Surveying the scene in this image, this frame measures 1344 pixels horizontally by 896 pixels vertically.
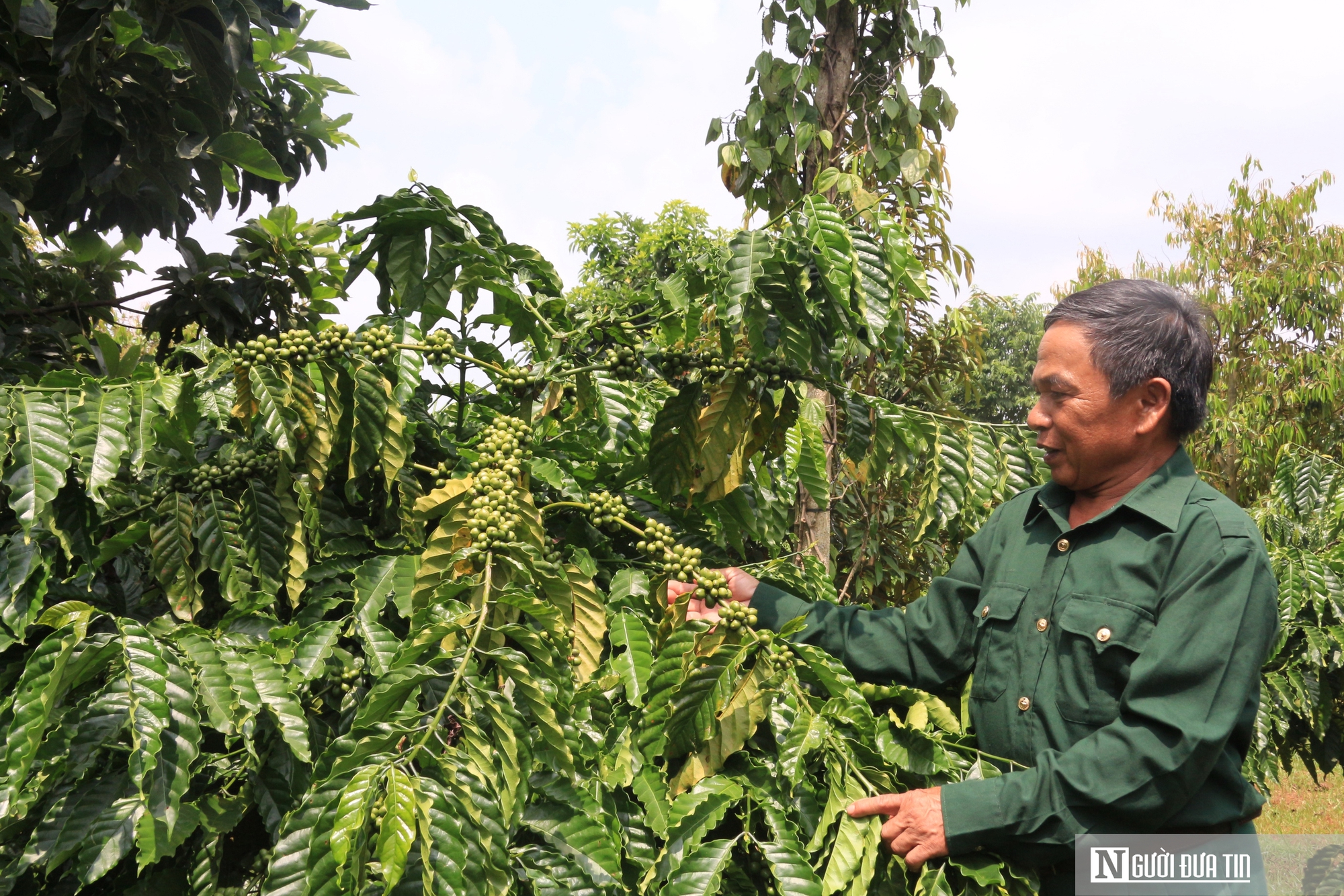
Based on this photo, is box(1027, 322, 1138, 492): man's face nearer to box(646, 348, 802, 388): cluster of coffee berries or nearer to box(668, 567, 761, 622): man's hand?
box(646, 348, 802, 388): cluster of coffee berries

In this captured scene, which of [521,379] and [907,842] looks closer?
[907,842]

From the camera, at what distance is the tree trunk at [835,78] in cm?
539

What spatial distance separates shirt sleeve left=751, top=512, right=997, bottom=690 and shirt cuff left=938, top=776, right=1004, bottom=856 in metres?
0.41

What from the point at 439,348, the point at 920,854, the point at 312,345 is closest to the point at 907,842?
the point at 920,854

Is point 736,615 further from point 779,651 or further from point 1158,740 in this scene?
point 1158,740

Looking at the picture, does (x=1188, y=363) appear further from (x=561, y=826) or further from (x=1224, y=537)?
(x=561, y=826)

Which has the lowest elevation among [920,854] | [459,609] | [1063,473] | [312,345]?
[920,854]

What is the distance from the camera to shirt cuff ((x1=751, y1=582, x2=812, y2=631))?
186cm

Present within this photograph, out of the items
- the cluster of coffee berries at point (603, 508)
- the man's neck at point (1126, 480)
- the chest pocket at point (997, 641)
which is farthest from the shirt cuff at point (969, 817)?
the cluster of coffee berries at point (603, 508)

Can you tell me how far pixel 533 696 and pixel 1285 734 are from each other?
302 centimetres

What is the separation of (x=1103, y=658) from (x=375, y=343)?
132 centimetres

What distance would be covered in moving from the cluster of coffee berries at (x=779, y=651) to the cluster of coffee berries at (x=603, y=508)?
0.41 meters

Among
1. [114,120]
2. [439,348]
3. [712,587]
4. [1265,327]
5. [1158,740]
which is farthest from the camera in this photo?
[1265,327]

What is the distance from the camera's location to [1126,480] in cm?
170
